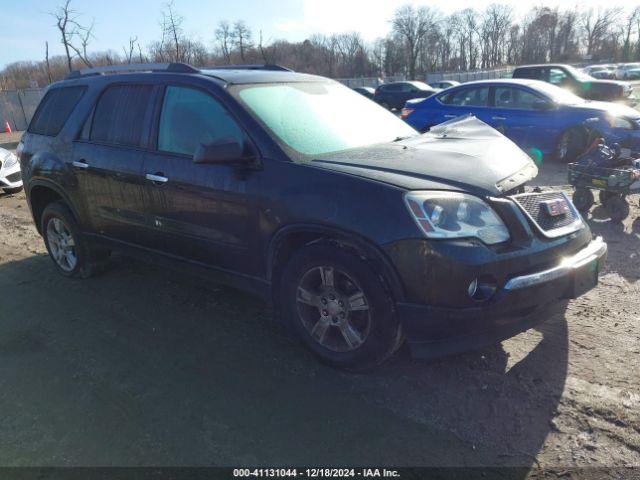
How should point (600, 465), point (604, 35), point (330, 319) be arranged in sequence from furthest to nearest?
1. point (604, 35)
2. point (330, 319)
3. point (600, 465)

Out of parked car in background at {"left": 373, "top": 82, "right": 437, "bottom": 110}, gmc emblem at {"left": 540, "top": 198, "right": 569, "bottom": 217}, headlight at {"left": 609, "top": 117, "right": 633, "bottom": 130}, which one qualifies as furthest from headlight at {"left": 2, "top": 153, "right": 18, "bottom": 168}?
parked car in background at {"left": 373, "top": 82, "right": 437, "bottom": 110}

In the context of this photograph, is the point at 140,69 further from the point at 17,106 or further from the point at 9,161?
the point at 17,106

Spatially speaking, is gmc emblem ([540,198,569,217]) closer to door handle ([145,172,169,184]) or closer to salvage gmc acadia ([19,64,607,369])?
salvage gmc acadia ([19,64,607,369])

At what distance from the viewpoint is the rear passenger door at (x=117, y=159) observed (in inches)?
157

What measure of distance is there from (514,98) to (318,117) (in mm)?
7313

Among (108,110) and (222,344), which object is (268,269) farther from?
(108,110)

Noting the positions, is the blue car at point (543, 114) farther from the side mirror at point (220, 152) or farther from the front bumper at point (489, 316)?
the side mirror at point (220, 152)

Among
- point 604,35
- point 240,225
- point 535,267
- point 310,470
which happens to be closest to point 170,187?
point 240,225

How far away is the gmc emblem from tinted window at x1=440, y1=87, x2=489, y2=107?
7.53 meters

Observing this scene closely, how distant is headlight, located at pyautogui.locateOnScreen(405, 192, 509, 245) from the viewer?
265cm

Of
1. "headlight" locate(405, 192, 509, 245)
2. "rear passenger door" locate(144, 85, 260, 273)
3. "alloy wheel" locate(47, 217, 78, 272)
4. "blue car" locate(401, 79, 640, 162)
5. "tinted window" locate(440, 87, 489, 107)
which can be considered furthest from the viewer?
"tinted window" locate(440, 87, 489, 107)

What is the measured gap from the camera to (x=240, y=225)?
11.1ft

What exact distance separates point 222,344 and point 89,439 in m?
1.11

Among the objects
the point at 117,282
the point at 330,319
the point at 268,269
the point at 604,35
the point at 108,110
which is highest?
the point at 604,35
